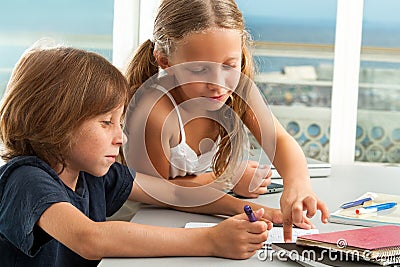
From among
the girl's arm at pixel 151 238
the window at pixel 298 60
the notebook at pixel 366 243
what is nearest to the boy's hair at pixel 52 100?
the girl's arm at pixel 151 238

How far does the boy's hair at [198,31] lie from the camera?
1489mm

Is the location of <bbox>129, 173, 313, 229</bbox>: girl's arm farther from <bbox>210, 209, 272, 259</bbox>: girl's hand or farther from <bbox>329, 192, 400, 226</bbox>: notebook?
<bbox>210, 209, 272, 259</bbox>: girl's hand

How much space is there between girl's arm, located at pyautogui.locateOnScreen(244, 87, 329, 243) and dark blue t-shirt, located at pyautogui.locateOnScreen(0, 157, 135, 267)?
1.22ft

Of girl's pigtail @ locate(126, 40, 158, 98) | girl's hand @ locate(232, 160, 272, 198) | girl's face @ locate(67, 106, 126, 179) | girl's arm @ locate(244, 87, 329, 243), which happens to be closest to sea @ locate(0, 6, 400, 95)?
girl's pigtail @ locate(126, 40, 158, 98)

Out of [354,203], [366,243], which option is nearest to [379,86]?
[354,203]

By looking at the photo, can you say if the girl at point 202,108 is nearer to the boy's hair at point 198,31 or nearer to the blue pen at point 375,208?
the boy's hair at point 198,31

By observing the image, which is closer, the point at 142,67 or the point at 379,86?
the point at 142,67

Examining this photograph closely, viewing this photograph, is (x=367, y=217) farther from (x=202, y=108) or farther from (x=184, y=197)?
(x=202, y=108)

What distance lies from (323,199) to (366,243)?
19.2 inches

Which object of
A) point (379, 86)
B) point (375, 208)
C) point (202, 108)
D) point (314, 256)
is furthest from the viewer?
point (379, 86)

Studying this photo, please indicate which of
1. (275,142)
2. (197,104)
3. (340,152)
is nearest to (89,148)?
(197,104)

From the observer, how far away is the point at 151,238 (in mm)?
1053

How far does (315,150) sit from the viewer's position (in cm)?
360

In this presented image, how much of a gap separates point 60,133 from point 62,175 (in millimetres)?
105
